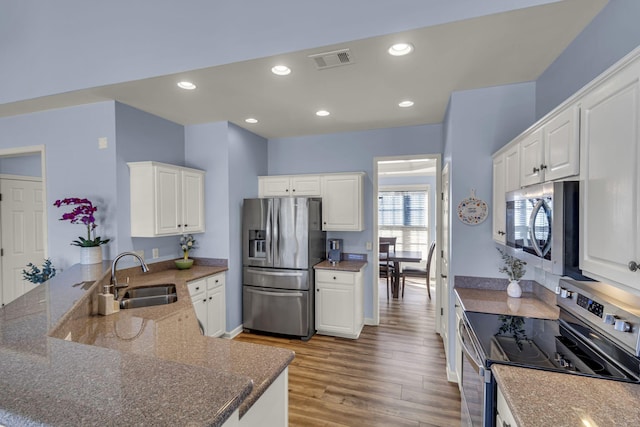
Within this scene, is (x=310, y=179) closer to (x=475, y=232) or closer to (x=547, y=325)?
(x=475, y=232)

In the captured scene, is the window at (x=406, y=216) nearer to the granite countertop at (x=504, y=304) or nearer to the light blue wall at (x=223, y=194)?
the light blue wall at (x=223, y=194)

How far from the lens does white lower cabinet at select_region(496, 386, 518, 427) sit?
1240 millimetres

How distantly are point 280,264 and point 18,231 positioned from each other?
152 inches

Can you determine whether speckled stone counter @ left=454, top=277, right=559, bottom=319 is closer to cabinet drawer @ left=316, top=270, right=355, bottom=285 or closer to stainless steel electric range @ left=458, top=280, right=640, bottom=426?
stainless steel electric range @ left=458, top=280, right=640, bottom=426

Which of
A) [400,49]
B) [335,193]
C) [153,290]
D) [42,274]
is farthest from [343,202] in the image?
[42,274]

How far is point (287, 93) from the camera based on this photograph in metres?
2.82

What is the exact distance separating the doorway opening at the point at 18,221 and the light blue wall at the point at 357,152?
3.42 m

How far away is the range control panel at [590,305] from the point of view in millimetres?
1517

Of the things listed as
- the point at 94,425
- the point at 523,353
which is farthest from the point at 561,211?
the point at 94,425

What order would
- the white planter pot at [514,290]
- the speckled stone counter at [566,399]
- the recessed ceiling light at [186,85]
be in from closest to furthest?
the speckled stone counter at [566,399], the white planter pot at [514,290], the recessed ceiling light at [186,85]

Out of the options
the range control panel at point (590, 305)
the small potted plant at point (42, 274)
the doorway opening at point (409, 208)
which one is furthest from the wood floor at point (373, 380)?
the doorway opening at point (409, 208)

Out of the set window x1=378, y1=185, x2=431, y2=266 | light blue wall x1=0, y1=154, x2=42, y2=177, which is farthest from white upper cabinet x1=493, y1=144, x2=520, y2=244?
light blue wall x1=0, y1=154, x2=42, y2=177

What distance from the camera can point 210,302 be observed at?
11.3 feet

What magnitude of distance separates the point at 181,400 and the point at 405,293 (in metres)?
5.56
